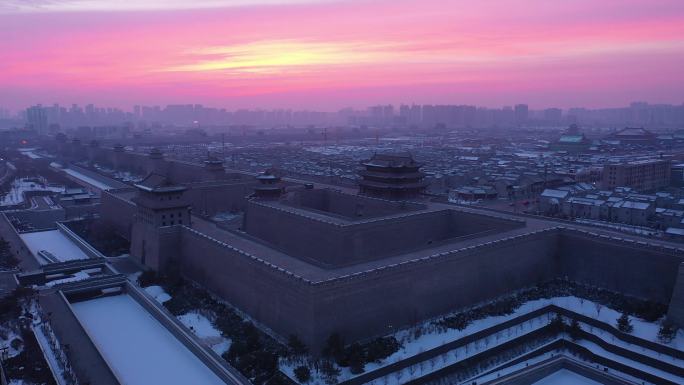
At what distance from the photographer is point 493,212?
27.9 metres

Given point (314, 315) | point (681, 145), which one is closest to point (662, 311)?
point (314, 315)

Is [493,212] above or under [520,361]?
above

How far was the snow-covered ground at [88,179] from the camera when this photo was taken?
172ft

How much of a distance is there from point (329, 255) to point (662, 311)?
1311 cm

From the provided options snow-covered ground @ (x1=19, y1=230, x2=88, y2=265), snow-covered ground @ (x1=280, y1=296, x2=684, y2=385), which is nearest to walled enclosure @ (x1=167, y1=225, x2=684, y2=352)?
snow-covered ground @ (x1=280, y1=296, x2=684, y2=385)

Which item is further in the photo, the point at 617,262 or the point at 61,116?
the point at 61,116

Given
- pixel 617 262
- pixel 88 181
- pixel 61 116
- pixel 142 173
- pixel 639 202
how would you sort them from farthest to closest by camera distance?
pixel 61 116
pixel 142 173
pixel 88 181
pixel 639 202
pixel 617 262

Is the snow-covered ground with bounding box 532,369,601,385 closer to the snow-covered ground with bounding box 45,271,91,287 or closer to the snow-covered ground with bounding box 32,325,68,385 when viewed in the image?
the snow-covered ground with bounding box 32,325,68,385

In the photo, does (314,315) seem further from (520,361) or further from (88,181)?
(88,181)

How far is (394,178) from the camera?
2891cm

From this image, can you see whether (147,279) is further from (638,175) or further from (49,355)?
(638,175)

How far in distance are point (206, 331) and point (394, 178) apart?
46.8ft

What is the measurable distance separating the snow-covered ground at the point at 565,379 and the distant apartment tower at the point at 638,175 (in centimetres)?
3496

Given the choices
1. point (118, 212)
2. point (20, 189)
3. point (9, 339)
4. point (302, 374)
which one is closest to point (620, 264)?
point (302, 374)
